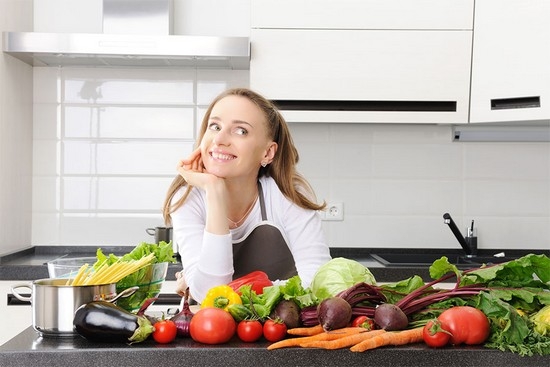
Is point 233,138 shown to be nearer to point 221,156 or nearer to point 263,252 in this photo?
point 221,156

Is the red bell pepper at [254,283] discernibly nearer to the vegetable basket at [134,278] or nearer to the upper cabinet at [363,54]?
the vegetable basket at [134,278]

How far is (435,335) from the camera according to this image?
1329 mm

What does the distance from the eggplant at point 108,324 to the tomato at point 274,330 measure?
8.0 inches

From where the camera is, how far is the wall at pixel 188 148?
357 centimetres

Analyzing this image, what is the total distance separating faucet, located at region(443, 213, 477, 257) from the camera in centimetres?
334

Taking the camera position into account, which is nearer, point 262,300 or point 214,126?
point 262,300

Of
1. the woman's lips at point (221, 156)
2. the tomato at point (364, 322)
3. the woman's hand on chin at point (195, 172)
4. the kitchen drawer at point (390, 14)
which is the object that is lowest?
the tomato at point (364, 322)

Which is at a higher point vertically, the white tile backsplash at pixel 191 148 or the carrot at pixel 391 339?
the white tile backsplash at pixel 191 148

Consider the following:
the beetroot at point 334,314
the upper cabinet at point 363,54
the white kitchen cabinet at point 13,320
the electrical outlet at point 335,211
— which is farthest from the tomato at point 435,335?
the electrical outlet at point 335,211

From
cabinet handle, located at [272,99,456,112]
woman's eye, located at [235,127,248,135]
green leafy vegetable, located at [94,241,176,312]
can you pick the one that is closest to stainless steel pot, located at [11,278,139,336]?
green leafy vegetable, located at [94,241,176,312]

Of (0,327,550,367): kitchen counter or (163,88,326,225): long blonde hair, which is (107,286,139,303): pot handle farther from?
(163,88,326,225): long blonde hair

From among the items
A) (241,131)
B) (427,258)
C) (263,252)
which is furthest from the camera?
(427,258)

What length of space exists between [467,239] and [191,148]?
1.34 m

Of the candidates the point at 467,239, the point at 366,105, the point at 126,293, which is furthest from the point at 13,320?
the point at 467,239
